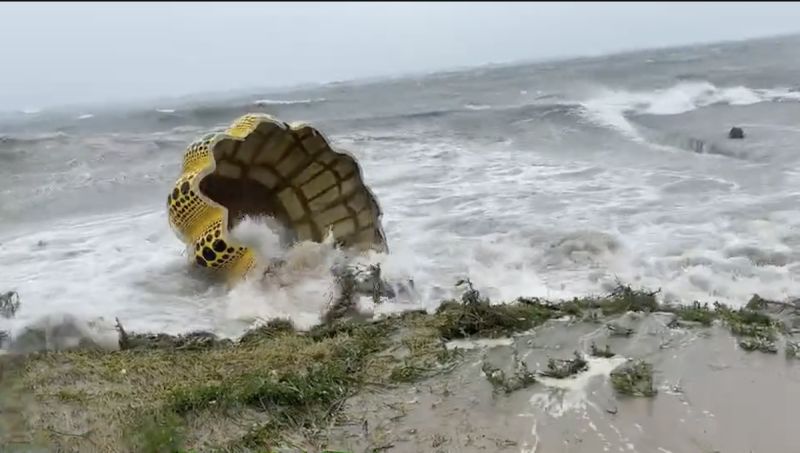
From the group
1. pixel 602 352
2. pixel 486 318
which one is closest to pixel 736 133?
pixel 486 318

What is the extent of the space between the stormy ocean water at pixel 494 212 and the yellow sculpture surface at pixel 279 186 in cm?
46

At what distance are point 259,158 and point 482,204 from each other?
9.71 feet

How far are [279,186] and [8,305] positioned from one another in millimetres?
2779

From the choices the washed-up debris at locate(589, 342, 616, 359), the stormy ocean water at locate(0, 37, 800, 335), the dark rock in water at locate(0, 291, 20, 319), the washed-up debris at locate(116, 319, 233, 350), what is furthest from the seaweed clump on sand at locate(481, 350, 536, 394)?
the dark rock in water at locate(0, 291, 20, 319)

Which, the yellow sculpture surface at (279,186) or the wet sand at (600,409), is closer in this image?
the wet sand at (600,409)

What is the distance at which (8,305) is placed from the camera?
510cm

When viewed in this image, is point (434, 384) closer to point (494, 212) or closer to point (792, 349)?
point (792, 349)

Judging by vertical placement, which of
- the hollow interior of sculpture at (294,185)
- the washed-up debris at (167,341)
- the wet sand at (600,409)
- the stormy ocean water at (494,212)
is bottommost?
the stormy ocean water at (494,212)

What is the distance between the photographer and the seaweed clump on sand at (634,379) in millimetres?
3547

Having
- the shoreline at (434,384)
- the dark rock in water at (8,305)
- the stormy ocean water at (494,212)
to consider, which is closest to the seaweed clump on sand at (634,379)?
the shoreline at (434,384)

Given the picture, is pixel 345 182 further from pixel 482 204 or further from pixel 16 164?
pixel 16 164

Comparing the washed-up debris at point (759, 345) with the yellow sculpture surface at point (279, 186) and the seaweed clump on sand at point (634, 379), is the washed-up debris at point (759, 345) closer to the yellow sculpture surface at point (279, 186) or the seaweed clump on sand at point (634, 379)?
the seaweed clump on sand at point (634, 379)

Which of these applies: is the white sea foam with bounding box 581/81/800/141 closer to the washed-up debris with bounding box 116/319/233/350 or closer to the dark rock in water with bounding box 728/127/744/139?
the dark rock in water with bounding box 728/127/744/139

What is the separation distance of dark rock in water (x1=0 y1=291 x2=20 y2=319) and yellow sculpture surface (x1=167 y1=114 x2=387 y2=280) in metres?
1.44
